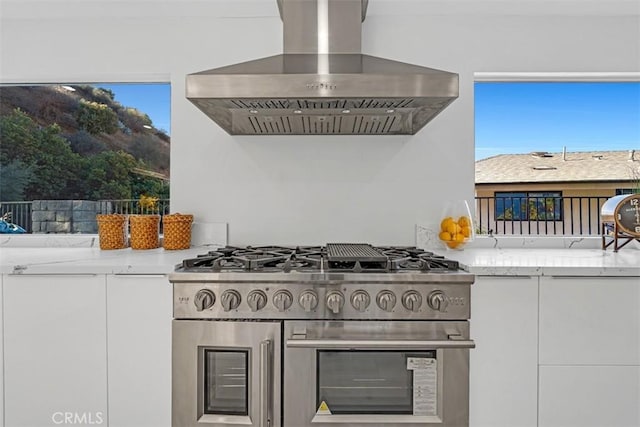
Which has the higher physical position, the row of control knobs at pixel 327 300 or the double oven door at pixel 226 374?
the row of control knobs at pixel 327 300

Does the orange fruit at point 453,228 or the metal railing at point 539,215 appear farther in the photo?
the metal railing at point 539,215

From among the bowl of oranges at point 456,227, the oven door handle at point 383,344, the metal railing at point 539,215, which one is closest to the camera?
the oven door handle at point 383,344

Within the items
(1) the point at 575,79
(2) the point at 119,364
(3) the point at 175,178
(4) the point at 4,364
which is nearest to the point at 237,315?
(2) the point at 119,364

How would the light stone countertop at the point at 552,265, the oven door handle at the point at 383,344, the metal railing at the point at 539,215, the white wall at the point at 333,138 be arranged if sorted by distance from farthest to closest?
1. the metal railing at the point at 539,215
2. the white wall at the point at 333,138
3. the light stone countertop at the point at 552,265
4. the oven door handle at the point at 383,344

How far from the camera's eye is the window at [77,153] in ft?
7.89

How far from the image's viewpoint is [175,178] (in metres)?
2.24

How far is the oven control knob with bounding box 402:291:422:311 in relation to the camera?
143 cm

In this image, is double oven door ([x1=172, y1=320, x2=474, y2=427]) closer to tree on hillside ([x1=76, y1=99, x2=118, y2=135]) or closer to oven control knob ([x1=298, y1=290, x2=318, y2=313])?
oven control knob ([x1=298, y1=290, x2=318, y2=313])

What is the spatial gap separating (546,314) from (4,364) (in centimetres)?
204

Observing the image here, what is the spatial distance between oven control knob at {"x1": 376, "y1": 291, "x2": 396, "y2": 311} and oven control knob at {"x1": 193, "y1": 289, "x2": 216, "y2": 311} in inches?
23.3

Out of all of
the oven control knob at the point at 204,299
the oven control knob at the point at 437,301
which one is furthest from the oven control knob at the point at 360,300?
the oven control knob at the point at 204,299

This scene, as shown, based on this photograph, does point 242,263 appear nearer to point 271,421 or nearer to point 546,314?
point 271,421

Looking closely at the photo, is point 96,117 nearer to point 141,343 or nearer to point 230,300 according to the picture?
point 141,343

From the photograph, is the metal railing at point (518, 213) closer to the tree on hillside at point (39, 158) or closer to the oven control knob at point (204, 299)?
the tree on hillside at point (39, 158)
